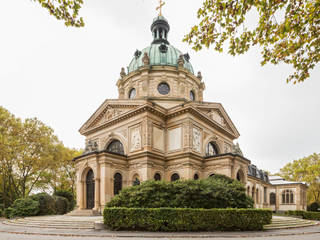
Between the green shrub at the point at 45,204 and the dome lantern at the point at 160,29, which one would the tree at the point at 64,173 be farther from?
the dome lantern at the point at 160,29

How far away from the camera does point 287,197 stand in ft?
157

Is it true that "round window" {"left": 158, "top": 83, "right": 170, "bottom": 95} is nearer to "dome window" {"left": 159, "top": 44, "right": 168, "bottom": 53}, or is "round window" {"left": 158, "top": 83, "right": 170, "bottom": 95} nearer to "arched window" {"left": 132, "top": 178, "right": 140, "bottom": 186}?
"dome window" {"left": 159, "top": 44, "right": 168, "bottom": 53}

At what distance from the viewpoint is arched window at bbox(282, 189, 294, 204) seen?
47.3 m

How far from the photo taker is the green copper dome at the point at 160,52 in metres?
36.4

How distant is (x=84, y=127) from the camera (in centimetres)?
3319

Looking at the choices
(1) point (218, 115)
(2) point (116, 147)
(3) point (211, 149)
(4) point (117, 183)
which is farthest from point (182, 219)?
(1) point (218, 115)

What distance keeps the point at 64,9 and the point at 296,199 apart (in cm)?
5168

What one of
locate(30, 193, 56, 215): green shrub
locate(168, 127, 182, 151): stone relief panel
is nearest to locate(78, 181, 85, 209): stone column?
locate(30, 193, 56, 215): green shrub

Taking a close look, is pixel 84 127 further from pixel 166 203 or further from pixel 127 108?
pixel 166 203

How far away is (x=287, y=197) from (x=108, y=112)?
125 ft

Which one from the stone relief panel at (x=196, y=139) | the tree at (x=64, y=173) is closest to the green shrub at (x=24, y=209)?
the tree at (x=64, y=173)

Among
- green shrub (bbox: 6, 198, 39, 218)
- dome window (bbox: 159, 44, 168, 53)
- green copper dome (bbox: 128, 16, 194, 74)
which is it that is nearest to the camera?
green shrub (bbox: 6, 198, 39, 218)

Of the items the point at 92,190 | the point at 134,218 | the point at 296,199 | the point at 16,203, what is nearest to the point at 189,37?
the point at 134,218

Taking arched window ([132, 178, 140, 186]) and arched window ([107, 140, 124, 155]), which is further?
arched window ([107, 140, 124, 155])
